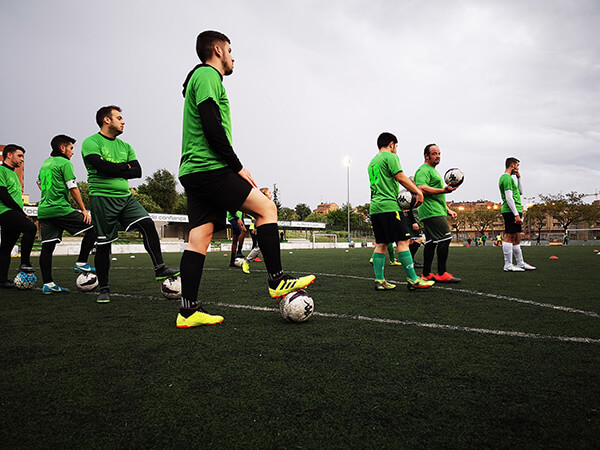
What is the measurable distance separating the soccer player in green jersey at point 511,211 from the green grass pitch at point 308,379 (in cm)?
446

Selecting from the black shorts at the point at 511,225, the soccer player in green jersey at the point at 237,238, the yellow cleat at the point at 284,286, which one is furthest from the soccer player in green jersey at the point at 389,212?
the soccer player in green jersey at the point at 237,238

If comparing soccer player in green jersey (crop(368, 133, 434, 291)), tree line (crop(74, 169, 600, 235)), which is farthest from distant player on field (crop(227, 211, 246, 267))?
tree line (crop(74, 169, 600, 235))

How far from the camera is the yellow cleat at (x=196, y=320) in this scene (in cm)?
295

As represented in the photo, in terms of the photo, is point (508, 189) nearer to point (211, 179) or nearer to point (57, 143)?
point (211, 179)

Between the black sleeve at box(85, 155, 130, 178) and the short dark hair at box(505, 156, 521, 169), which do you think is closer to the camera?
the black sleeve at box(85, 155, 130, 178)

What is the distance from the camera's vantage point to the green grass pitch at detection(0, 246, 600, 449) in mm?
1356

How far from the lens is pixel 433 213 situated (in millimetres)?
5910

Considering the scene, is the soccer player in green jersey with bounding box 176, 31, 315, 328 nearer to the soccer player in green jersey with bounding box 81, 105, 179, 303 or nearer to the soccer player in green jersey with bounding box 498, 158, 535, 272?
the soccer player in green jersey with bounding box 81, 105, 179, 303

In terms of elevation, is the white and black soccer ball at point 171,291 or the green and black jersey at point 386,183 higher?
the green and black jersey at point 386,183

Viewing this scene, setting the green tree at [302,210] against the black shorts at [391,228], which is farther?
the green tree at [302,210]

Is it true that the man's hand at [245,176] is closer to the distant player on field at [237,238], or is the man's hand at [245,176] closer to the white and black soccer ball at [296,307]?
the white and black soccer ball at [296,307]

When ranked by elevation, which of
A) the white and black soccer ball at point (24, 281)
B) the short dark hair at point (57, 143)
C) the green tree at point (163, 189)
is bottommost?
the white and black soccer ball at point (24, 281)

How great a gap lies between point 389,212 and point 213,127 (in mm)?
2837

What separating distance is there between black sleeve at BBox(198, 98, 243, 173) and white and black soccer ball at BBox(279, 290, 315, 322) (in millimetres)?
1267
